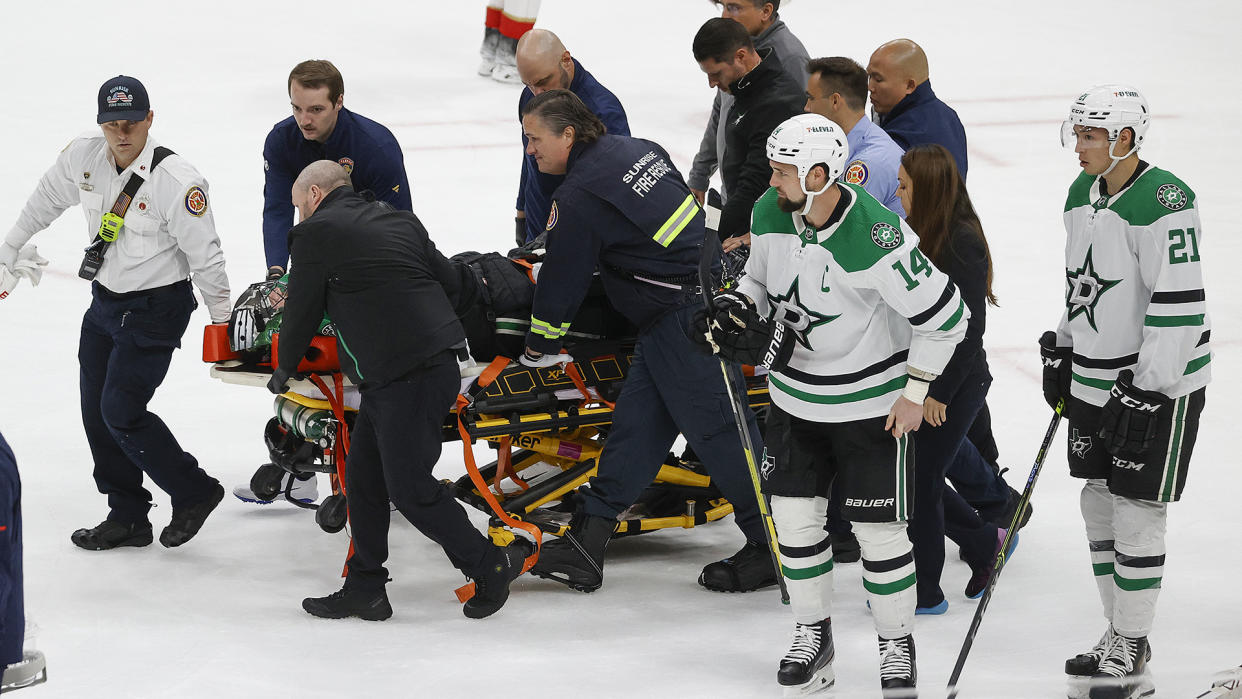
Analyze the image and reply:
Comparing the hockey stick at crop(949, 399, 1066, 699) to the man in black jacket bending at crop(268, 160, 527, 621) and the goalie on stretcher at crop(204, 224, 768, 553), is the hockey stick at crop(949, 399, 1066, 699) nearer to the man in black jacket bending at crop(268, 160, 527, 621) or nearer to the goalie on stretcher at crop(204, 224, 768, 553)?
the goalie on stretcher at crop(204, 224, 768, 553)

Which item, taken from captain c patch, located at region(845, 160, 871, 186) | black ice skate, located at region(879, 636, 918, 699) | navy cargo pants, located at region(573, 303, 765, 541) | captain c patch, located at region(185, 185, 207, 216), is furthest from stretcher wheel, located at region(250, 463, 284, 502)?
black ice skate, located at region(879, 636, 918, 699)

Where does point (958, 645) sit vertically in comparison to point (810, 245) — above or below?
below

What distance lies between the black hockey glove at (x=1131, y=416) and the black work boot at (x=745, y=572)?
1204 mm

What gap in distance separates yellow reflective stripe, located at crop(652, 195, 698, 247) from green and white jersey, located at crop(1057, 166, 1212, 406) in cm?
111

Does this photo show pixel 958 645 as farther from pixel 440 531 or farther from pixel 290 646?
pixel 290 646

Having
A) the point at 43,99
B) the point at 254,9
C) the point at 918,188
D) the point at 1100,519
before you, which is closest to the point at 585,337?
the point at 918,188

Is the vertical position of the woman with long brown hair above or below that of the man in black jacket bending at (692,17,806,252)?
below

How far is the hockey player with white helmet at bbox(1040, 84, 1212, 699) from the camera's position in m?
3.44

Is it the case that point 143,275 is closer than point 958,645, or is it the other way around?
point 958,645

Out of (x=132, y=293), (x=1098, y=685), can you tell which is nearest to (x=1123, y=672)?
(x=1098, y=685)

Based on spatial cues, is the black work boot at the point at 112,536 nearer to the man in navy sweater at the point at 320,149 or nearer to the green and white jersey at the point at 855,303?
the man in navy sweater at the point at 320,149

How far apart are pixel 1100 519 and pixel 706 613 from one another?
1143 millimetres

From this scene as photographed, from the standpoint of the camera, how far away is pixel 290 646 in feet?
13.1

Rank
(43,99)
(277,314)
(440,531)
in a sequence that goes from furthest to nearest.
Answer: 1. (43,99)
2. (277,314)
3. (440,531)
